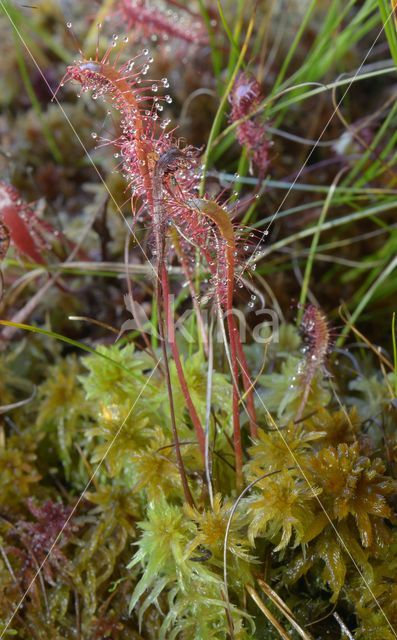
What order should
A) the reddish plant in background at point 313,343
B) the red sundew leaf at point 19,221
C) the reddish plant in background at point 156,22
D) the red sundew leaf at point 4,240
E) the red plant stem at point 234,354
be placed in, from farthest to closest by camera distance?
the reddish plant in background at point 156,22, the red sundew leaf at point 19,221, the red sundew leaf at point 4,240, the reddish plant in background at point 313,343, the red plant stem at point 234,354

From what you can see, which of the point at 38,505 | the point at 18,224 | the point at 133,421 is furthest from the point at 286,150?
the point at 38,505

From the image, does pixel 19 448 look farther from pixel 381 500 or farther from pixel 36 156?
pixel 36 156

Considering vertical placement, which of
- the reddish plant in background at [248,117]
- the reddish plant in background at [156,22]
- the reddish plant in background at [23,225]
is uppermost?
the reddish plant in background at [156,22]

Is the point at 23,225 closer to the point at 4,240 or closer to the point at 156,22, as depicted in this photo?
the point at 4,240

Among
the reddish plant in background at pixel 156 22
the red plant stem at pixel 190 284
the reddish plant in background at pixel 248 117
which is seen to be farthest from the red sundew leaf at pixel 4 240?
the reddish plant in background at pixel 156 22

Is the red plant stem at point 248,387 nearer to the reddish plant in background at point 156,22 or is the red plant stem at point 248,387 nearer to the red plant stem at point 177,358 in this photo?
the red plant stem at point 177,358

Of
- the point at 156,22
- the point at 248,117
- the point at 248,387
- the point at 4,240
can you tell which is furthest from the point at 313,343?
the point at 156,22

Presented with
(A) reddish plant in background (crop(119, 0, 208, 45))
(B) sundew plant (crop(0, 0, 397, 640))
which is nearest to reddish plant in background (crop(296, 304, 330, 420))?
(B) sundew plant (crop(0, 0, 397, 640))
